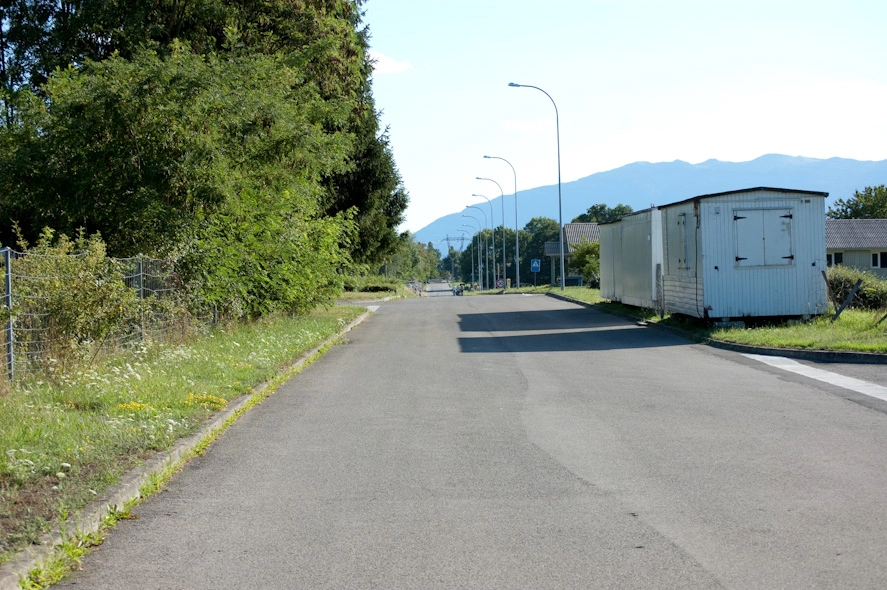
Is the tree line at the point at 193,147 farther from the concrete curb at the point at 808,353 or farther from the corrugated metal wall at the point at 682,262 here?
the concrete curb at the point at 808,353

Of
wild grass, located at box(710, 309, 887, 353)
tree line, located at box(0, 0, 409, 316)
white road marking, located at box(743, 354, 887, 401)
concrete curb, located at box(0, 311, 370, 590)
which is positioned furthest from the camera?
tree line, located at box(0, 0, 409, 316)

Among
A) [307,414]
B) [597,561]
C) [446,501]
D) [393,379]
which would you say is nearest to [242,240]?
[393,379]

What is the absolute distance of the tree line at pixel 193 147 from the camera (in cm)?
1611

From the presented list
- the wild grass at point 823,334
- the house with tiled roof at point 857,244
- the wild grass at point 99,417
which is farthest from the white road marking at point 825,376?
the house with tiled roof at point 857,244

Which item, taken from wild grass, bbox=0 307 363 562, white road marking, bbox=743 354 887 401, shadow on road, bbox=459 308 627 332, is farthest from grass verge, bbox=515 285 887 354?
wild grass, bbox=0 307 363 562

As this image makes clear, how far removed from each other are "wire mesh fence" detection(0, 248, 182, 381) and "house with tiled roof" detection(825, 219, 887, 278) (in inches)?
2558

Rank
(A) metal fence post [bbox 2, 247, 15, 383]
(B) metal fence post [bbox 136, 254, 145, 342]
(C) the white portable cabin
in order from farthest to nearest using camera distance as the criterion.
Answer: (C) the white portable cabin, (B) metal fence post [bbox 136, 254, 145, 342], (A) metal fence post [bbox 2, 247, 15, 383]

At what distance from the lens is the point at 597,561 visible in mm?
4973

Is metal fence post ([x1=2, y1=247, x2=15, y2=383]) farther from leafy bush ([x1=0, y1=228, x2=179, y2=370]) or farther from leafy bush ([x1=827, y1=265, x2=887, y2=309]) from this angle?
leafy bush ([x1=827, y1=265, x2=887, y2=309])

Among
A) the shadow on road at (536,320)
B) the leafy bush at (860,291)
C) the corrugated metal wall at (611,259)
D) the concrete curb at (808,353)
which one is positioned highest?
the corrugated metal wall at (611,259)

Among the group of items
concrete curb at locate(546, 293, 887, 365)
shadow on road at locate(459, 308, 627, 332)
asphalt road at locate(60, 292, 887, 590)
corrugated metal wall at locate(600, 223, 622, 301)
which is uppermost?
corrugated metal wall at locate(600, 223, 622, 301)

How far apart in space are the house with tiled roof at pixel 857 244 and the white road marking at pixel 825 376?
188 feet

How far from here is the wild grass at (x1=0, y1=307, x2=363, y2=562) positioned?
5.82 m

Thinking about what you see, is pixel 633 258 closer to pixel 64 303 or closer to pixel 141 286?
pixel 141 286
